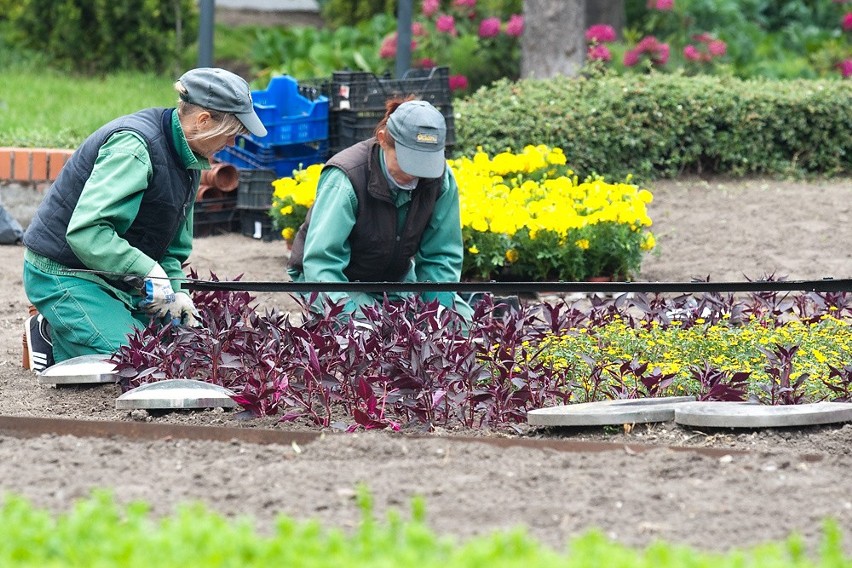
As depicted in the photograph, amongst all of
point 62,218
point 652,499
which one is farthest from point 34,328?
point 652,499

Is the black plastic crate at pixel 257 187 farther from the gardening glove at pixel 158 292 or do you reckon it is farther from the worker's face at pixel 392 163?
the gardening glove at pixel 158 292

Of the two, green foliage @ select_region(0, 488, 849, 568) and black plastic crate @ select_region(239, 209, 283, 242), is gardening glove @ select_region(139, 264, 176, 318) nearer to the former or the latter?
green foliage @ select_region(0, 488, 849, 568)

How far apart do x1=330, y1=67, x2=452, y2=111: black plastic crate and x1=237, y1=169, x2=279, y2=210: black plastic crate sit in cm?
74

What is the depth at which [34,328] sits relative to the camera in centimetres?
496

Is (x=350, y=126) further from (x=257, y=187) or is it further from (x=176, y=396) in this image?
(x=176, y=396)

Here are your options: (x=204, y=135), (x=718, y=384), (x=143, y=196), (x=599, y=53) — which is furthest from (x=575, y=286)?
(x=599, y=53)

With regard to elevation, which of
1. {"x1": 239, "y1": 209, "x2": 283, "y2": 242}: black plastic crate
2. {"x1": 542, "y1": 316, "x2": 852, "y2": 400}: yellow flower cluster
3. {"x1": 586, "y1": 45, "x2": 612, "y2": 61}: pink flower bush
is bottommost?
{"x1": 542, "y1": 316, "x2": 852, "y2": 400}: yellow flower cluster

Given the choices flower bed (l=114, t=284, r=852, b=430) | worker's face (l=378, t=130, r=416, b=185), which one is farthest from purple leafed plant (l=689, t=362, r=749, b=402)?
worker's face (l=378, t=130, r=416, b=185)

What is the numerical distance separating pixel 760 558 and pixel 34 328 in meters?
3.34

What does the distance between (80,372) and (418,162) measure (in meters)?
1.49

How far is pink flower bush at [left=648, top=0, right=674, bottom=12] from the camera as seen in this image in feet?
44.2

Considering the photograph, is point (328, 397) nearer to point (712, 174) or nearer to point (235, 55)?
point (712, 174)

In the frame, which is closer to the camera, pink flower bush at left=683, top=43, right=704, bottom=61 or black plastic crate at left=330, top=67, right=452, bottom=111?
black plastic crate at left=330, top=67, right=452, bottom=111

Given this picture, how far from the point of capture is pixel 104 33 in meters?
13.9
